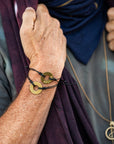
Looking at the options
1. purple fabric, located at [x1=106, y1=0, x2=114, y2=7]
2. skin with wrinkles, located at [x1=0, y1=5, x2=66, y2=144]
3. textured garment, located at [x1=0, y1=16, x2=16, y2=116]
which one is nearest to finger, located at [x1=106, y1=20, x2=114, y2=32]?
purple fabric, located at [x1=106, y1=0, x2=114, y2=7]

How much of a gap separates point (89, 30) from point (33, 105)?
700mm

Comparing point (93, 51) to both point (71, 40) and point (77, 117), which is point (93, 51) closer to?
point (71, 40)

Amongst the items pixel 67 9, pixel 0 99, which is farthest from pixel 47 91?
pixel 67 9

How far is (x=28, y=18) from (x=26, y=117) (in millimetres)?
469

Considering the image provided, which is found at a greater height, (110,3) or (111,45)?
(110,3)

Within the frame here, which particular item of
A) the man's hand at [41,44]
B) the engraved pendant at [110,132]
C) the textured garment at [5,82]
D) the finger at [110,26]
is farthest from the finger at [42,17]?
the engraved pendant at [110,132]

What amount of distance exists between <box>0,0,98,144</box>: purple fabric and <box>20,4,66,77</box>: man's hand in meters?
0.06

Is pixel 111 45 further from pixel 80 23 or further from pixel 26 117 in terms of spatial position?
pixel 26 117

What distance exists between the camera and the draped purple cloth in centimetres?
103

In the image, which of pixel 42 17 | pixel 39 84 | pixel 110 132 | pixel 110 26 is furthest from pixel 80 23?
pixel 110 132

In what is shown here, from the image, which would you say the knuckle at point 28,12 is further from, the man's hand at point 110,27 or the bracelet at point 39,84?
the man's hand at point 110,27

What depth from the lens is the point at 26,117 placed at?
0.96 metres

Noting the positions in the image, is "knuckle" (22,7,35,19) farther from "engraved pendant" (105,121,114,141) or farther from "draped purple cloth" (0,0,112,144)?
"engraved pendant" (105,121,114,141)

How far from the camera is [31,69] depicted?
3.44ft
